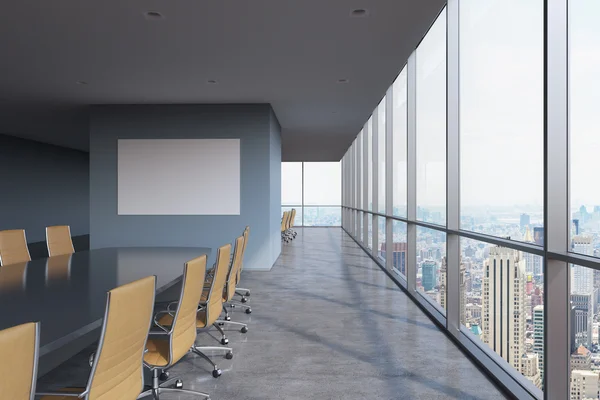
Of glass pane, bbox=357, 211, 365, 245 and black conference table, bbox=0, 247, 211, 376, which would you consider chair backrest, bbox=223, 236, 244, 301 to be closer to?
black conference table, bbox=0, 247, 211, 376

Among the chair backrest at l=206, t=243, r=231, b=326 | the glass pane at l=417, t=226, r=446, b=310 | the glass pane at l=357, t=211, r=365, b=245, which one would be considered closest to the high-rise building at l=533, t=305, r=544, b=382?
the glass pane at l=417, t=226, r=446, b=310

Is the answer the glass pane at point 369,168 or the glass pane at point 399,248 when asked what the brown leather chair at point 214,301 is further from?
the glass pane at point 369,168

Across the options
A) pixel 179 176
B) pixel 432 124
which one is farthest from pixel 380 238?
pixel 432 124

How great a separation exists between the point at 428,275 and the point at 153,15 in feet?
12.9

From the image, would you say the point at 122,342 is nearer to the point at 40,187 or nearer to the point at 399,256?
the point at 399,256

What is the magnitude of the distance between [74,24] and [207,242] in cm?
430

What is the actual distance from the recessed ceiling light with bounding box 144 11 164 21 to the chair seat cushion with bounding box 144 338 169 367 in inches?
111

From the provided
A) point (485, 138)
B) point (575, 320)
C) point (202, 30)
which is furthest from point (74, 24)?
point (575, 320)

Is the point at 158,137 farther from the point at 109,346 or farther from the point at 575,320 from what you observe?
the point at 575,320

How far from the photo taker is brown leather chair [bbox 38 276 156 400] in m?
1.69

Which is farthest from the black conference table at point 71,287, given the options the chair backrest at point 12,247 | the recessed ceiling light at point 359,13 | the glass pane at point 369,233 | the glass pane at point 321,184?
the glass pane at point 321,184

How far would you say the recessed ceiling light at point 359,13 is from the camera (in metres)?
3.92

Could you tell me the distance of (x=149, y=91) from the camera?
6715mm

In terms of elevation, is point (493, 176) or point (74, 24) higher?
point (74, 24)
